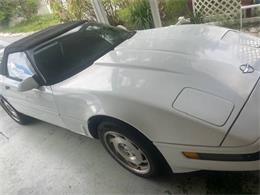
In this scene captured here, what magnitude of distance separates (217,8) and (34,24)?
753 cm

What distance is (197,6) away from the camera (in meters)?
5.91

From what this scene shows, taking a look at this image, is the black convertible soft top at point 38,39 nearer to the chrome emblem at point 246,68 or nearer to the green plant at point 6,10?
the chrome emblem at point 246,68

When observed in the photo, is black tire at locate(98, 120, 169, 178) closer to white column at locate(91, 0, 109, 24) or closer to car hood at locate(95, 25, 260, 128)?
car hood at locate(95, 25, 260, 128)

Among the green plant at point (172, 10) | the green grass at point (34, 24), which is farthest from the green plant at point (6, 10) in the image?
the green plant at point (172, 10)

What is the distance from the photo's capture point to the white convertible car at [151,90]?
5.88 ft

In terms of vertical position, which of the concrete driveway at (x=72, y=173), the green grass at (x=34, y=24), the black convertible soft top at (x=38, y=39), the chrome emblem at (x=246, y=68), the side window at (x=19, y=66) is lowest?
the concrete driveway at (x=72, y=173)

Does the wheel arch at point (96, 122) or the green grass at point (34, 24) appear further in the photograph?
the green grass at point (34, 24)

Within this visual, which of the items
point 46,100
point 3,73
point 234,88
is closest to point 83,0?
point 3,73

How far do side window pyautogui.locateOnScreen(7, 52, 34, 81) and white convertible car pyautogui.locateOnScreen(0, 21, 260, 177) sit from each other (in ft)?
0.04

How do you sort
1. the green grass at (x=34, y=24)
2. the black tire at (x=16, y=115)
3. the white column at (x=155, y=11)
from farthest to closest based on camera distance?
the green grass at (x=34, y=24)
the white column at (x=155, y=11)
the black tire at (x=16, y=115)

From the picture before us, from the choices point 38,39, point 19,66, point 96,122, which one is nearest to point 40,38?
point 38,39

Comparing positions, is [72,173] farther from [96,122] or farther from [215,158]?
[215,158]

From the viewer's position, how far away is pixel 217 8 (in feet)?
18.6

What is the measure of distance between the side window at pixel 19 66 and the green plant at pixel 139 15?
3459 mm
